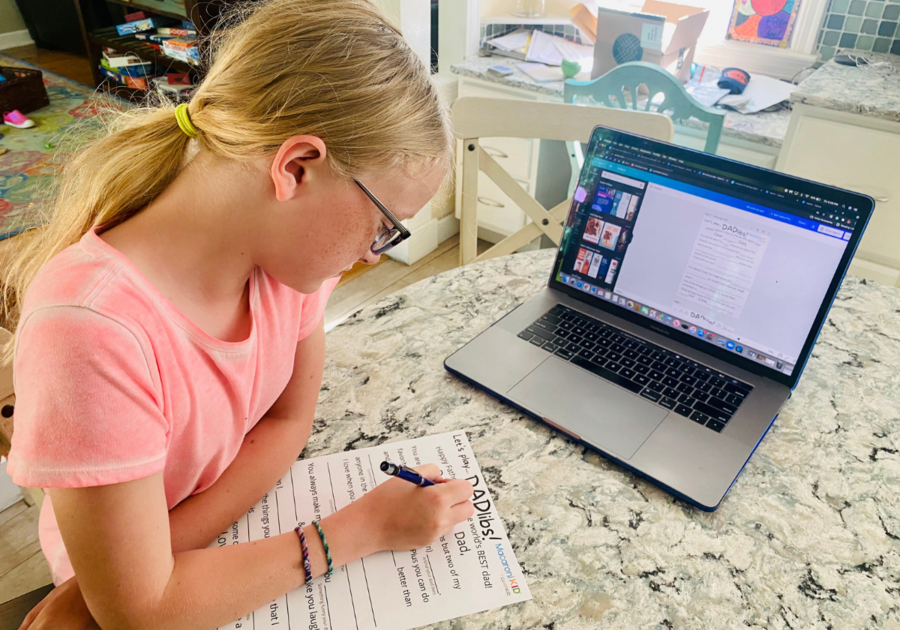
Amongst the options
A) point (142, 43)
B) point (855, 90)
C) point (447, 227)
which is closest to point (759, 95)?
point (855, 90)

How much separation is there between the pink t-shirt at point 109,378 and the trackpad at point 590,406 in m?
0.39

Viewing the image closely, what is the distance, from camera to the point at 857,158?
74.2 inches

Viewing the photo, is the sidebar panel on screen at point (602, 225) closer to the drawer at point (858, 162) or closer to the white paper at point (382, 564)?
the white paper at point (382, 564)

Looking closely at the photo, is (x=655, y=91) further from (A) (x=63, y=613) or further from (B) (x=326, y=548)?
(A) (x=63, y=613)

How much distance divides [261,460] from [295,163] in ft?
1.18

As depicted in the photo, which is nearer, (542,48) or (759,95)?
(759,95)

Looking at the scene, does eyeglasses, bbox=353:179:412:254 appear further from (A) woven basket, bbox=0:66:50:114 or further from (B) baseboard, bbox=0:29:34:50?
(B) baseboard, bbox=0:29:34:50

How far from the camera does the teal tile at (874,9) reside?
2244mm

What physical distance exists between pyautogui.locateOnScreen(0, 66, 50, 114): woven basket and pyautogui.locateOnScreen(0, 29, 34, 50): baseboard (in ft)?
5.04

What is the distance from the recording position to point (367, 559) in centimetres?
69

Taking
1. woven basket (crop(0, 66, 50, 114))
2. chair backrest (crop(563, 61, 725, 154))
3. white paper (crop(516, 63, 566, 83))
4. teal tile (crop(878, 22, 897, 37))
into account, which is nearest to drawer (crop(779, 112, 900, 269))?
chair backrest (crop(563, 61, 725, 154))

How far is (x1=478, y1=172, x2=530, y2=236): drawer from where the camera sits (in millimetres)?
2732

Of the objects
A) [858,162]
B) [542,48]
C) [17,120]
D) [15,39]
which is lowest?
[17,120]

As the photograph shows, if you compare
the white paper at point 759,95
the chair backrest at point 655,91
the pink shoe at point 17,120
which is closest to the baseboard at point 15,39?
the pink shoe at point 17,120
